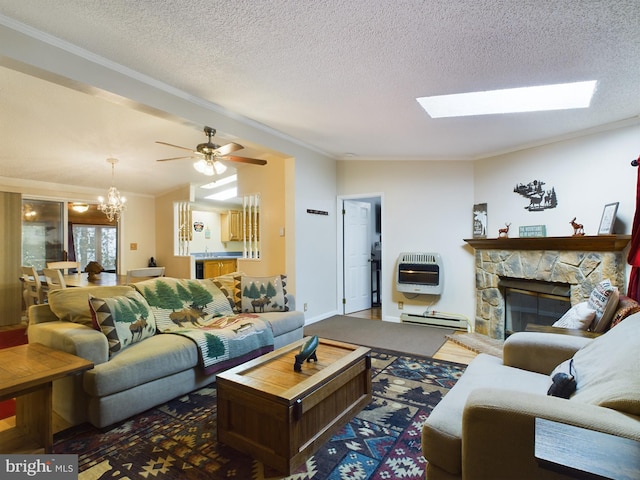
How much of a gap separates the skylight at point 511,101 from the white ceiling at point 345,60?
10 centimetres

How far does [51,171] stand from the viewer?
16.6 ft

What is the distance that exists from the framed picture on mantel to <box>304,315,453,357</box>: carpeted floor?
1961 millimetres

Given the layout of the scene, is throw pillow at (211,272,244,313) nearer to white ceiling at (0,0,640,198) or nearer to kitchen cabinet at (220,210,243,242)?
white ceiling at (0,0,640,198)

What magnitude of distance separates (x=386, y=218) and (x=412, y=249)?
2.04 ft

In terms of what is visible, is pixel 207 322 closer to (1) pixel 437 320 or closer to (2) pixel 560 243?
(1) pixel 437 320

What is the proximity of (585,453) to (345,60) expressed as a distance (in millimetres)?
2343

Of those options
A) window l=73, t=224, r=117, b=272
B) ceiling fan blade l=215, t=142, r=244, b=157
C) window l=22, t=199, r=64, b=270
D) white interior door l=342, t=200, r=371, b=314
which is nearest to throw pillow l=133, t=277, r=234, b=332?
ceiling fan blade l=215, t=142, r=244, b=157

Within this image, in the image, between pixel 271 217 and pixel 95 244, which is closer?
pixel 271 217

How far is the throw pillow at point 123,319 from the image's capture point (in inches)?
91.0

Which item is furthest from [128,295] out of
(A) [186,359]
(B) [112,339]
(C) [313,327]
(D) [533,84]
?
(D) [533,84]

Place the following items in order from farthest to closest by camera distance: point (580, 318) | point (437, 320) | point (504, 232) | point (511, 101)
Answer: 1. point (437, 320)
2. point (504, 232)
3. point (511, 101)
4. point (580, 318)

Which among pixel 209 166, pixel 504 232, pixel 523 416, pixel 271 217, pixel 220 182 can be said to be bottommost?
pixel 523 416

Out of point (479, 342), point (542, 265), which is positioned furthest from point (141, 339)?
point (542, 265)

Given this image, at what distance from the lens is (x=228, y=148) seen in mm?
3137
